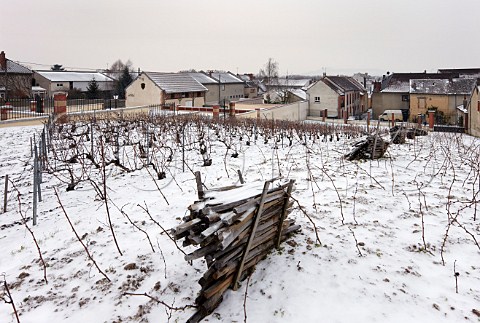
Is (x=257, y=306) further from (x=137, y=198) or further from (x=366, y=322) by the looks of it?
(x=137, y=198)

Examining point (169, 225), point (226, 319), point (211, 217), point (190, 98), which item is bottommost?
point (226, 319)

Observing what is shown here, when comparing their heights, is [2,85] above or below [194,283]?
above

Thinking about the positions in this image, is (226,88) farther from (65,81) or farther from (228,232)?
(228,232)

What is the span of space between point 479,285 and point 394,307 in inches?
47.3

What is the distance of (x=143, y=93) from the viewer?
38781 millimetres

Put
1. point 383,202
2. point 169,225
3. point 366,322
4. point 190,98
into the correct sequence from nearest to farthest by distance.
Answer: point 366,322
point 169,225
point 383,202
point 190,98

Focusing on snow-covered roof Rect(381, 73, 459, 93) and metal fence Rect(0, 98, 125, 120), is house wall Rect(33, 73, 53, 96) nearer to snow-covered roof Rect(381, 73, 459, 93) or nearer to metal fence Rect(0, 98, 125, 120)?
metal fence Rect(0, 98, 125, 120)

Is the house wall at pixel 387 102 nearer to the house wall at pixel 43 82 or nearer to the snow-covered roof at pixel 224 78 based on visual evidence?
the snow-covered roof at pixel 224 78

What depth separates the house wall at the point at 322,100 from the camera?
147 feet

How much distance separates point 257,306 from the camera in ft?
12.8

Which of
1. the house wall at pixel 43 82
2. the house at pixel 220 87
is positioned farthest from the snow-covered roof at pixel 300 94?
the house wall at pixel 43 82

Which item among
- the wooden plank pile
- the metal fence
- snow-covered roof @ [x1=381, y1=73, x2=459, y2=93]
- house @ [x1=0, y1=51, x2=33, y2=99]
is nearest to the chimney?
house @ [x1=0, y1=51, x2=33, y2=99]

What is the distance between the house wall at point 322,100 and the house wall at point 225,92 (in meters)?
11.9

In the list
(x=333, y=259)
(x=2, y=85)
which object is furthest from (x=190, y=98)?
(x=333, y=259)
